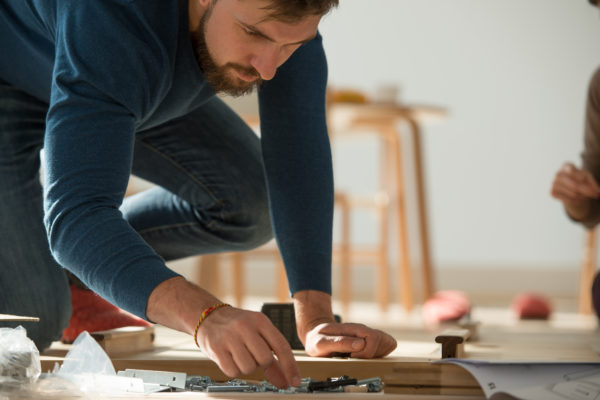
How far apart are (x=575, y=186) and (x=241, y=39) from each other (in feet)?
3.43

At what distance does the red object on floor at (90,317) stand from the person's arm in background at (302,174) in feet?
1.40

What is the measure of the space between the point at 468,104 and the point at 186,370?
3.62 metres

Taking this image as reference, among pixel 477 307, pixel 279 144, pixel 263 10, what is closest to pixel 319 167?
pixel 279 144

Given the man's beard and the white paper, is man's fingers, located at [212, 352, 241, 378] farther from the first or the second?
the man's beard

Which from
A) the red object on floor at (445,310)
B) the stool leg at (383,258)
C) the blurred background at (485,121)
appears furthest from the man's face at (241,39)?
the blurred background at (485,121)

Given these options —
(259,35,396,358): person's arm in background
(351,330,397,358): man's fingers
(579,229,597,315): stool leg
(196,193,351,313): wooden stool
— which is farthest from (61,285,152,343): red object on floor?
(579,229,597,315): stool leg

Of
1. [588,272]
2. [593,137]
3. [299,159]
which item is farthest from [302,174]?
[588,272]

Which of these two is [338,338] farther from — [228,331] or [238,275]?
[238,275]

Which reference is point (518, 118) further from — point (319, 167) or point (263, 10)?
point (263, 10)

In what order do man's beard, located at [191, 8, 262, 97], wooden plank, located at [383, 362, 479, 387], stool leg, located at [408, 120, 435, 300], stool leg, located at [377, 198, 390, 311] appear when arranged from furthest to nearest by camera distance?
1. stool leg, located at [377, 198, 390, 311]
2. stool leg, located at [408, 120, 435, 300]
3. man's beard, located at [191, 8, 262, 97]
4. wooden plank, located at [383, 362, 479, 387]

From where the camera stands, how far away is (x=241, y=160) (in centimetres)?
136

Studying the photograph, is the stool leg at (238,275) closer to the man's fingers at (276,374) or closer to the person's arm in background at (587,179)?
the person's arm in background at (587,179)

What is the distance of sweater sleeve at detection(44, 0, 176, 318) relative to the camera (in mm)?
802

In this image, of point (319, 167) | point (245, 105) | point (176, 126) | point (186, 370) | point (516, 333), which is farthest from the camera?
point (245, 105)
